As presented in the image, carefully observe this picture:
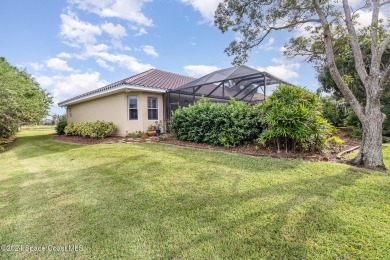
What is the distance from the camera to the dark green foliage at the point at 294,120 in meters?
5.91

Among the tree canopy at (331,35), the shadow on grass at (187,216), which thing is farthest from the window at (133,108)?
the shadow on grass at (187,216)

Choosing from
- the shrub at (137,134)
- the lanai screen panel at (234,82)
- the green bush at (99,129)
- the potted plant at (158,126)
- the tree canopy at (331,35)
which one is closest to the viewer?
the tree canopy at (331,35)

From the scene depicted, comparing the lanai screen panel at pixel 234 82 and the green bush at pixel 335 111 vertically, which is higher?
the lanai screen panel at pixel 234 82

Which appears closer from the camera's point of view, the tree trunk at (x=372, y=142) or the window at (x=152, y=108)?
the tree trunk at (x=372, y=142)

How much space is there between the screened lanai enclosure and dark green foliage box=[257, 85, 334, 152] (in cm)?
234

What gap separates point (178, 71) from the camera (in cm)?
1947

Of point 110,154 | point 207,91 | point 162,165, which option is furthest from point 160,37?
point 162,165

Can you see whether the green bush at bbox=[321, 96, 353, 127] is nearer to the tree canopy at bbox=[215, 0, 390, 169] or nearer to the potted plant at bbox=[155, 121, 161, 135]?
the tree canopy at bbox=[215, 0, 390, 169]

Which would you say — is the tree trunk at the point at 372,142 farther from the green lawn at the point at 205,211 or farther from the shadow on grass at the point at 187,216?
the shadow on grass at the point at 187,216

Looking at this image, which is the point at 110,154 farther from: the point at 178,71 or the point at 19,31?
the point at 178,71

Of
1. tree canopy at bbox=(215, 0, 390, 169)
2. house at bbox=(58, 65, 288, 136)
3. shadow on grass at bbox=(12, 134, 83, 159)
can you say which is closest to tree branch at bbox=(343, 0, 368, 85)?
tree canopy at bbox=(215, 0, 390, 169)

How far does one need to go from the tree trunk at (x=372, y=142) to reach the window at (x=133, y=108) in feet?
34.3

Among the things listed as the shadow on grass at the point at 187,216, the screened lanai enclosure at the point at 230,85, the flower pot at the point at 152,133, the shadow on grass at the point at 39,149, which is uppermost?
the screened lanai enclosure at the point at 230,85

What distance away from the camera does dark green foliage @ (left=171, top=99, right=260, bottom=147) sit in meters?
7.28
